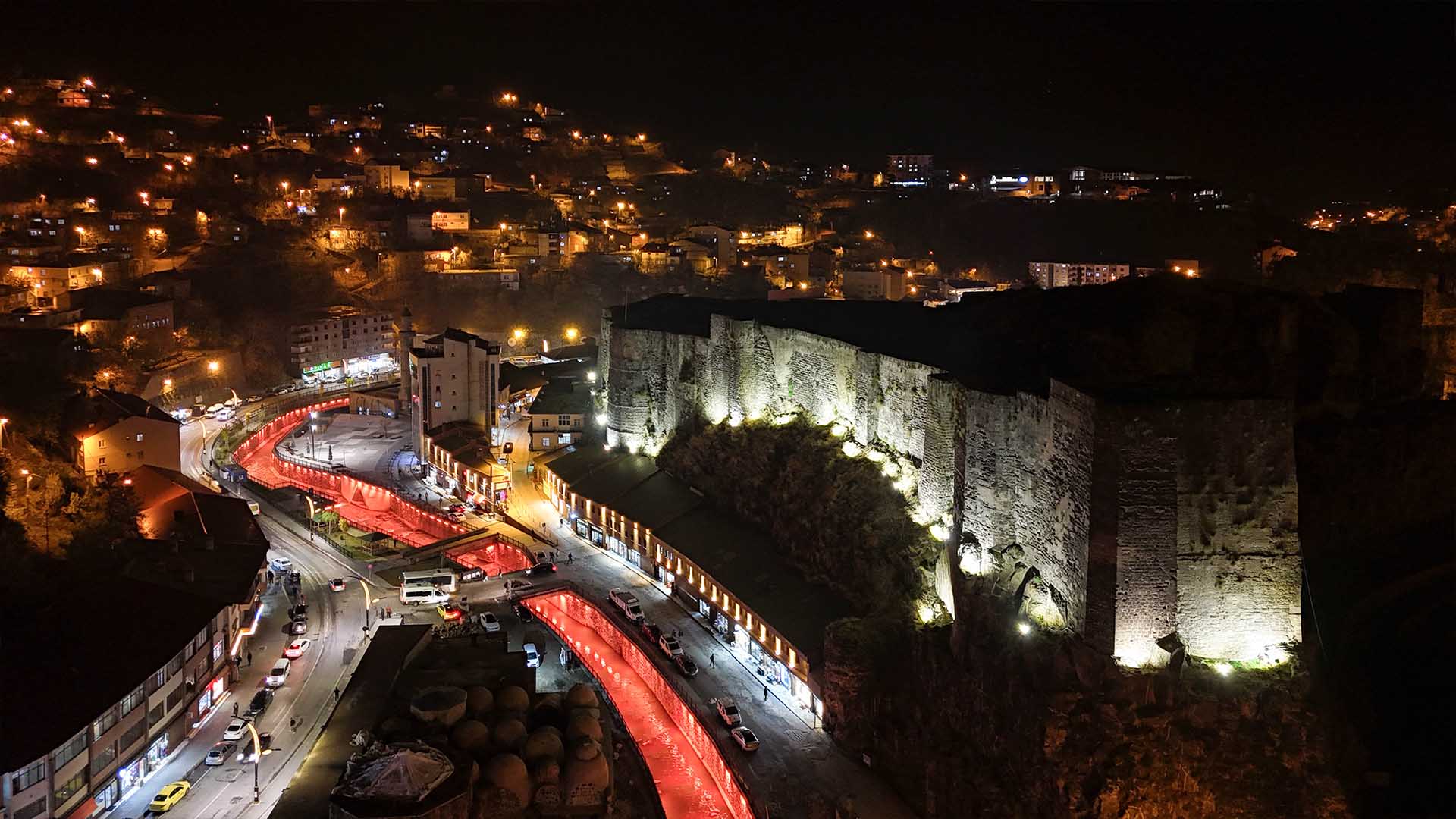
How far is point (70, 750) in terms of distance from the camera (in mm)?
19594

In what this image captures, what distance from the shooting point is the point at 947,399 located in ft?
76.8

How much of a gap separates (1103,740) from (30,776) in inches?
689

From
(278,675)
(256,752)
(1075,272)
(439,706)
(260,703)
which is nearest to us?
(439,706)

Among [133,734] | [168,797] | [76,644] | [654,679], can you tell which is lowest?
[168,797]

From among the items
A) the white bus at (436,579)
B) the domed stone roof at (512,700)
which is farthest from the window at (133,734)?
the white bus at (436,579)

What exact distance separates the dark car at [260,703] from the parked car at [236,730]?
2.15ft

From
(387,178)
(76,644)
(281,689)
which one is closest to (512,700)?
(281,689)

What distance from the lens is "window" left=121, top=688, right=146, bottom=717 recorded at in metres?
21.0

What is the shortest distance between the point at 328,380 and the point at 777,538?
38.5 m

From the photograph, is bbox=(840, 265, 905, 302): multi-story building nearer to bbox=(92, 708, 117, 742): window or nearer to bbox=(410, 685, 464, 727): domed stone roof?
bbox=(410, 685, 464, 727): domed stone roof

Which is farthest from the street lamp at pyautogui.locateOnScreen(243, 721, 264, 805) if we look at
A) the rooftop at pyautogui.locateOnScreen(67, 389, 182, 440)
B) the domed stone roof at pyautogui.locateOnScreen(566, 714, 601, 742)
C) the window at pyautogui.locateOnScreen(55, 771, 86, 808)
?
the rooftop at pyautogui.locateOnScreen(67, 389, 182, 440)

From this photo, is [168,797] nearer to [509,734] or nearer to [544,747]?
[509,734]

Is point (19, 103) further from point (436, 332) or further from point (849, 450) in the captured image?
point (849, 450)

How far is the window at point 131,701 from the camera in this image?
2102 cm
